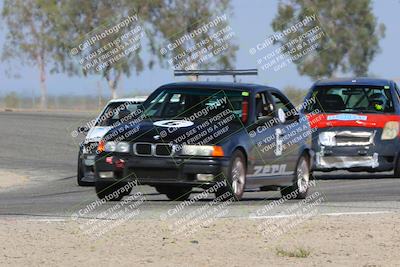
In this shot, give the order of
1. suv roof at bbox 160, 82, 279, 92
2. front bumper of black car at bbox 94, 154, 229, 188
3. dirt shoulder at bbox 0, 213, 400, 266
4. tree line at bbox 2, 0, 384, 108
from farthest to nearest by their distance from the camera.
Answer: tree line at bbox 2, 0, 384, 108 → suv roof at bbox 160, 82, 279, 92 → front bumper of black car at bbox 94, 154, 229, 188 → dirt shoulder at bbox 0, 213, 400, 266

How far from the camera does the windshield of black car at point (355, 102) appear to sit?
2167 centimetres

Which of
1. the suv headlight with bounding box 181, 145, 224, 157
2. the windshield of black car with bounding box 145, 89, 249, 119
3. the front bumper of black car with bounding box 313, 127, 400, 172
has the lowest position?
the front bumper of black car with bounding box 313, 127, 400, 172

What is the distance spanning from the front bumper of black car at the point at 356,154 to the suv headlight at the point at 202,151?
6932 mm

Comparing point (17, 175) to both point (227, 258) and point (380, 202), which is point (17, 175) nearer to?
point (380, 202)

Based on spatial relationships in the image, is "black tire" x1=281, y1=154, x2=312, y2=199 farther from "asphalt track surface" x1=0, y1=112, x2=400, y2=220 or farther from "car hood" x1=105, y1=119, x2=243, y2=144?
"car hood" x1=105, y1=119, x2=243, y2=144

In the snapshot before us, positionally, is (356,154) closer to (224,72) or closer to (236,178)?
(224,72)

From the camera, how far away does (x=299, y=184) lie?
17031 millimetres

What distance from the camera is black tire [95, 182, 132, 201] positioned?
1560cm

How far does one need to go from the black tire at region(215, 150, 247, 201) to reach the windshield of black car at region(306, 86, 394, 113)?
6.47 metres

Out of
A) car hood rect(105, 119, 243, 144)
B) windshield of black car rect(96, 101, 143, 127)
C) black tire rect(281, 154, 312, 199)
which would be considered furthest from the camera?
windshield of black car rect(96, 101, 143, 127)

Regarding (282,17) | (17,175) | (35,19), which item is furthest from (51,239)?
(35,19)

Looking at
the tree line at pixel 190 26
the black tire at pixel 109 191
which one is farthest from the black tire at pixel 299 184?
the tree line at pixel 190 26

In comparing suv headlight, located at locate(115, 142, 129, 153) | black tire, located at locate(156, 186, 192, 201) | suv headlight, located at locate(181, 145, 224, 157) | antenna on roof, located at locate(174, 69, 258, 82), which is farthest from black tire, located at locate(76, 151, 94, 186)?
suv headlight, located at locate(181, 145, 224, 157)

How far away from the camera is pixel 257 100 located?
16328 millimetres
